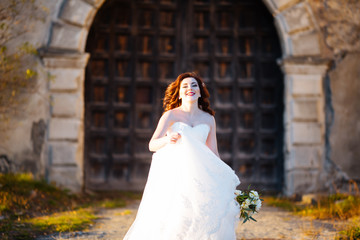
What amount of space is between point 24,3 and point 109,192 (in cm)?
298

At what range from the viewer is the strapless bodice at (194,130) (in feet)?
9.91

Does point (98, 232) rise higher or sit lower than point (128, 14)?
lower

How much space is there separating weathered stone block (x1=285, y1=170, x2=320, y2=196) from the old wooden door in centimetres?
58

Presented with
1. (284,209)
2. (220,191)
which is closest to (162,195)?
(220,191)

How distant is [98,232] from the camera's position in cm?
393

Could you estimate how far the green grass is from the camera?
3.98 meters

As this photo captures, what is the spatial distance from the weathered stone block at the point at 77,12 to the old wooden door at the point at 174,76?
0.67 metres

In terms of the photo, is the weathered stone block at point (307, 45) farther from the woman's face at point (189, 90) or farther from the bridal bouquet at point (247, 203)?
the bridal bouquet at point (247, 203)

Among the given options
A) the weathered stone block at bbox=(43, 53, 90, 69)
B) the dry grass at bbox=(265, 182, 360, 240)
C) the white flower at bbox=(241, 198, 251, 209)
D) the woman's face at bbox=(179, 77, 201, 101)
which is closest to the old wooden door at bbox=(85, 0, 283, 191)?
the weathered stone block at bbox=(43, 53, 90, 69)

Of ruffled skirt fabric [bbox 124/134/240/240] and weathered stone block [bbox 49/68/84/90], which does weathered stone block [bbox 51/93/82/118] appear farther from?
ruffled skirt fabric [bbox 124/134/240/240]

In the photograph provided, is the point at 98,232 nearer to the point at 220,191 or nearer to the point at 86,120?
the point at 220,191

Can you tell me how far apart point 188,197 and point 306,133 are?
12.3ft

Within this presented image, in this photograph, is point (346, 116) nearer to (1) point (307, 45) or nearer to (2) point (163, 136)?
(1) point (307, 45)

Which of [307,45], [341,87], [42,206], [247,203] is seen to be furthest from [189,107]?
[341,87]
